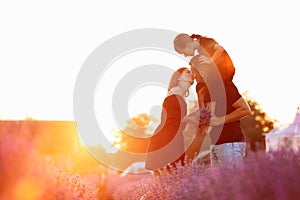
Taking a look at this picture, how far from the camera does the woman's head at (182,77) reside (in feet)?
29.3

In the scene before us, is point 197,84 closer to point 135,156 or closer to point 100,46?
point 100,46

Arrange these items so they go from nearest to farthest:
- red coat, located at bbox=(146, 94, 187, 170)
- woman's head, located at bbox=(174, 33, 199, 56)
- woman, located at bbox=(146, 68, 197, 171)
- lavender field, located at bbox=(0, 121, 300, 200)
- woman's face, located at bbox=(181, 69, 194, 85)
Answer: lavender field, located at bbox=(0, 121, 300, 200) → woman's head, located at bbox=(174, 33, 199, 56) → woman's face, located at bbox=(181, 69, 194, 85) → woman, located at bbox=(146, 68, 197, 171) → red coat, located at bbox=(146, 94, 187, 170)

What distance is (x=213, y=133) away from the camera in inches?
307

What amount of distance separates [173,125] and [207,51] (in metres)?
1.61

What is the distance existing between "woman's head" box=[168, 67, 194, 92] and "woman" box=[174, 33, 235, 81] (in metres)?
0.69

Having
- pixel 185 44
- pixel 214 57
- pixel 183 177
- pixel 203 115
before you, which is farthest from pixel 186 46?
pixel 183 177

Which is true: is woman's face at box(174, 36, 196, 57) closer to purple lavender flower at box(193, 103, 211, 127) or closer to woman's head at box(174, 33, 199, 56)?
woman's head at box(174, 33, 199, 56)

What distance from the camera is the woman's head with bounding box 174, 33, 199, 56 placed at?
820 centimetres

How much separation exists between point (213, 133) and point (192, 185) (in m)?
1.12

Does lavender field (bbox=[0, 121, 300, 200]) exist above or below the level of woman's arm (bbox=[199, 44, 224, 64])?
below

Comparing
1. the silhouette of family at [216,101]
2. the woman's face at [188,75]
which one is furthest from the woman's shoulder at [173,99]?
the silhouette of family at [216,101]

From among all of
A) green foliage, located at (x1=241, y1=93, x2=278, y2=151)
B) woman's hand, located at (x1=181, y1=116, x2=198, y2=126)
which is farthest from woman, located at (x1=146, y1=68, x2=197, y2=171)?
green foliage, located at (x1=241, y1=93, x2=278, y2=151)

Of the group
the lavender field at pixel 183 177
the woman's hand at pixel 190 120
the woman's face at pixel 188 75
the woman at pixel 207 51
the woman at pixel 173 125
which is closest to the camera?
the lavender field at pixel 183 177

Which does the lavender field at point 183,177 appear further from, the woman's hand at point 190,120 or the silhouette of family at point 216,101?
the woman's hand at point 190,120
